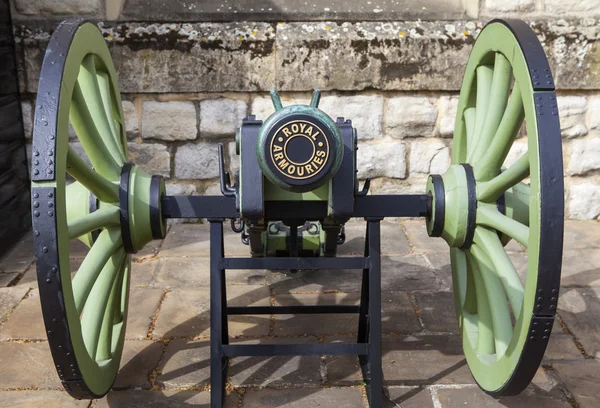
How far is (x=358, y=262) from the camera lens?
2.29 m

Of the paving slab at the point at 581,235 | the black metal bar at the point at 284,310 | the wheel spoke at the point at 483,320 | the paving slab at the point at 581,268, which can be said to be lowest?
the paving slab at the point at 581,268

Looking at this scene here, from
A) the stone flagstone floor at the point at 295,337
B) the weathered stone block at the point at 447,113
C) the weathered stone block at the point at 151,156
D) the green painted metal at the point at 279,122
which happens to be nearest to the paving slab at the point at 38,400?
the stone flagstone floor at the point at 295,337

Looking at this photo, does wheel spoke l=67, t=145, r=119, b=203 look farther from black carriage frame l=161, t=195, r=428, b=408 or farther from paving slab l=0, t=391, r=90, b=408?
paving slab l=0, t=391, r=90, b=408

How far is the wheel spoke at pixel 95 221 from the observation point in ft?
6.60

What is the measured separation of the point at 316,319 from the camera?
2955mm

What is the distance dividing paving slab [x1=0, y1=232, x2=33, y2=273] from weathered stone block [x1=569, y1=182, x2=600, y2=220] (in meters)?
3.04

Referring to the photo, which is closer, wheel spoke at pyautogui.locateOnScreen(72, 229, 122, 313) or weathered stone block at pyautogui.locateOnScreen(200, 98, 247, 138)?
wheel spoke at pyautogui.locateOnScreen(72, 229, 122, 313)

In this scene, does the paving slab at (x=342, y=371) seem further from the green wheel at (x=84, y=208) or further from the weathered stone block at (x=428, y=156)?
the weathered stone block at (x=428, y=156)

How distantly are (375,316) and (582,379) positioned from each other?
805 millimetres

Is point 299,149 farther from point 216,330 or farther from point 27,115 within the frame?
point 27,115

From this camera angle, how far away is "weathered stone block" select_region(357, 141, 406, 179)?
409 centimetres

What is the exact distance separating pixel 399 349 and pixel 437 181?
74 centimetres

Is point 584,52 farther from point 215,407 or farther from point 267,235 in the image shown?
point 215,407

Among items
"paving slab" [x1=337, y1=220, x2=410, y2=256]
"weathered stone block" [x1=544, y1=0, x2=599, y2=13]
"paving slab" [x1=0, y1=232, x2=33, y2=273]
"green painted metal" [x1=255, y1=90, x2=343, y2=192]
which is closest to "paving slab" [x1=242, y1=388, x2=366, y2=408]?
"green painted metal" [x1=255, y1=90, x2=343, y2=192]
